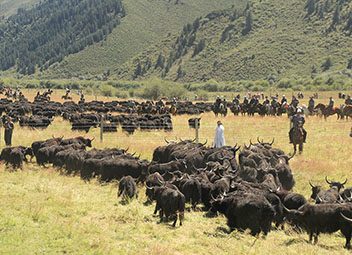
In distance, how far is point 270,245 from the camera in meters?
12.1

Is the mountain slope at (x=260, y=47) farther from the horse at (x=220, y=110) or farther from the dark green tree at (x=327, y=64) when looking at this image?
the horse at (x=220, y=110)

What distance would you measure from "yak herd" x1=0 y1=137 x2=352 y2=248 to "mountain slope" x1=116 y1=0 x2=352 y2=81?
88793 mm

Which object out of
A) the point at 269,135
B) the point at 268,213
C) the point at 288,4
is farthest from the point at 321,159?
the point at 288,4

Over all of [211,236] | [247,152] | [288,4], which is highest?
[288,4]

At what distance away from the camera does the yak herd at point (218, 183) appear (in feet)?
41.9

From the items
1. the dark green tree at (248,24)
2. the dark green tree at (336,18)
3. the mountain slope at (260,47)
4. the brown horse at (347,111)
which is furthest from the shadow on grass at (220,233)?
the dark green tree at (248,24)

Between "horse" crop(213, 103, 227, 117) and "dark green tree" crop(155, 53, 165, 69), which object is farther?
"dark green tree" crop(155, 53, 165, 69)

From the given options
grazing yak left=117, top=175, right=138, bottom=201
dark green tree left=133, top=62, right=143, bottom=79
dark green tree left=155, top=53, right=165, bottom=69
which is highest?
dark green tree left=155, top=53, right=165, bottom=69

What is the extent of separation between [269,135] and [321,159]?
6745 millimetres

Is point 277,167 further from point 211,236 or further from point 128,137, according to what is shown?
point 128,137

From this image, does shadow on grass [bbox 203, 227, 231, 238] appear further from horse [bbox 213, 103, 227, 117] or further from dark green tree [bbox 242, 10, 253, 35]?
dark green tree [bbox 242, 10, 253, 35]

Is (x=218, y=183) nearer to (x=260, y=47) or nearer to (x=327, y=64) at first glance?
(x=327, y=64)

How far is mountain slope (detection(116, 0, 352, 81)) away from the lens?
116m

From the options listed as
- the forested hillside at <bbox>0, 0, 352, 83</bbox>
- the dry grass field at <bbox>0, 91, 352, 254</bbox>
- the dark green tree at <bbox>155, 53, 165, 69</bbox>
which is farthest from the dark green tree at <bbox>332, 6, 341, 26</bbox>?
the dry grass field at <bbox>0, 91, 352, 254</bbox>
